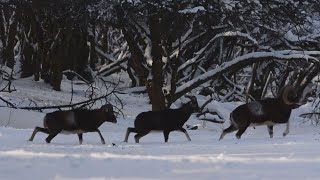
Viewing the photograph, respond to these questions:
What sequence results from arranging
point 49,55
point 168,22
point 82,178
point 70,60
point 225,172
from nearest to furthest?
point 82,178 → point 225,172 → point 168,22 → point 49,55 → point 70,60

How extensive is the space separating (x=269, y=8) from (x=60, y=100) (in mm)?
10690

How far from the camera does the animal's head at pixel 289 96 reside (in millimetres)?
15195

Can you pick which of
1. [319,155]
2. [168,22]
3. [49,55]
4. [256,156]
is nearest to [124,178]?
[256,156]

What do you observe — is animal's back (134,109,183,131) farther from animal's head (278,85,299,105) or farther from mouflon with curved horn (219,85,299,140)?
animal's head (278,85,299,105)

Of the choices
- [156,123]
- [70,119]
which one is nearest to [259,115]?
[156,123]

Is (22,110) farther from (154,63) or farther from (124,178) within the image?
(124,178)

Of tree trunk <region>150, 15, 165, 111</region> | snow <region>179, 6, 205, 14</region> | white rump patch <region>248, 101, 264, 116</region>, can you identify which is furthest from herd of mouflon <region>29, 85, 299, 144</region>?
tree trunk <region>150, 15, 165, 111</region>

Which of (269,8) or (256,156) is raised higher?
(269,8)

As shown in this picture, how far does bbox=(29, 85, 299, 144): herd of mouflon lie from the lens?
13523 mm

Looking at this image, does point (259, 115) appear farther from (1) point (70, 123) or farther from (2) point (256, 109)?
(1) point (70, 123)

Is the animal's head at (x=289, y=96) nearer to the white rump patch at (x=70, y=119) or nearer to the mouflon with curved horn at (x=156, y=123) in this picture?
the mouflon with curved horn at (x=156, y=123)

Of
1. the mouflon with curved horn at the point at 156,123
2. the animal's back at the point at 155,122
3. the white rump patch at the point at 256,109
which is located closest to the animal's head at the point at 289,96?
the white rump patch at the point at 256,109

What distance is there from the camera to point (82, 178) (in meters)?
6.05

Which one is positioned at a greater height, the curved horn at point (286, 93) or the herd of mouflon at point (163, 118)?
the curved horn at point (286, 93)
